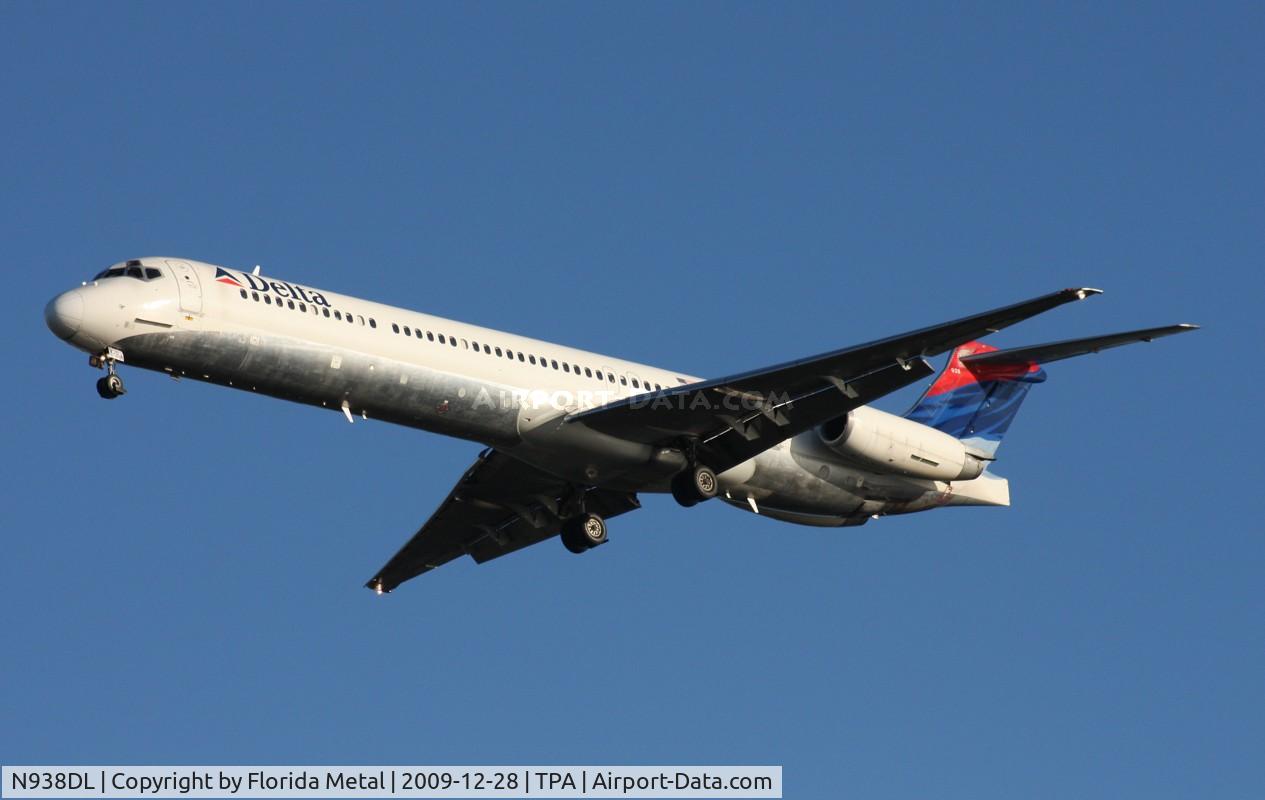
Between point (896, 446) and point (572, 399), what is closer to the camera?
point (572, 399)

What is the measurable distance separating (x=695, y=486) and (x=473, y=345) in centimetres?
391

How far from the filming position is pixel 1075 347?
2467cm

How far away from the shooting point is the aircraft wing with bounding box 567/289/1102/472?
25.5 meters

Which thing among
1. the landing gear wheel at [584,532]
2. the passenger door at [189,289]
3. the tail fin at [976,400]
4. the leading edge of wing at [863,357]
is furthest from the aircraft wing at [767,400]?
the passenger door at [189,289]

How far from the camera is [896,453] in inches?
1123

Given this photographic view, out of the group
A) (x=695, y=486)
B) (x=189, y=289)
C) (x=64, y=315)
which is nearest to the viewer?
(x=64, y=315)

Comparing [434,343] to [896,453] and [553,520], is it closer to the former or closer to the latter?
[553,520]

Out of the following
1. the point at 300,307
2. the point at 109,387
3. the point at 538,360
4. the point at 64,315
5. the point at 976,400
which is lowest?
the point at 109,387

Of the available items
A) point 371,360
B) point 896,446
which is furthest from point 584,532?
point 371,360

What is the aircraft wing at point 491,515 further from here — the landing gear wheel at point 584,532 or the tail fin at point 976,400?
the tail fin at point 976,400

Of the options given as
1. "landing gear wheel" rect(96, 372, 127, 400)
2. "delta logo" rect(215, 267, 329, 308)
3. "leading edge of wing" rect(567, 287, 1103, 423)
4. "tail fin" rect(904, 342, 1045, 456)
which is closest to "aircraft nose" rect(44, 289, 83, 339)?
"landing gear wheel" rect(96, 372, 127, 400)

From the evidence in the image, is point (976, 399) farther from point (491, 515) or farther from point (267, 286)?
point (267, 286)

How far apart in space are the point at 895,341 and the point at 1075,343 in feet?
7.66

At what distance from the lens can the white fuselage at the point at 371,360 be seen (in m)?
24.1
